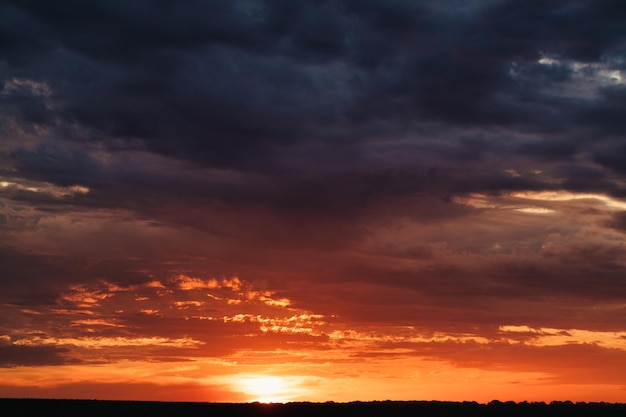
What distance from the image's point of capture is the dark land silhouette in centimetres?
8688

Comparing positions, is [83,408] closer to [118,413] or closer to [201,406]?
[118,413]

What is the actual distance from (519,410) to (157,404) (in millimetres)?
41990

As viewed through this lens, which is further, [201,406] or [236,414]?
[201,406]

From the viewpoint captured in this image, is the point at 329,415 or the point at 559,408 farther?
the point at 559,408

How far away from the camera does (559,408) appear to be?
9531 cm

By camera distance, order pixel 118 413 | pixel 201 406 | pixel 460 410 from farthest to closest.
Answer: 1. pixel 201 406
2. pixel 460 410
3. pixel 118 413

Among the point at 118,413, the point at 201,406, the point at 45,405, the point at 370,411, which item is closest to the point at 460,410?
the point at 370,411

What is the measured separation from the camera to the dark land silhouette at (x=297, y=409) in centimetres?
8688

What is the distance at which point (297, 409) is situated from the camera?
311 feet

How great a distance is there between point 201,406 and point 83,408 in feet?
48.3

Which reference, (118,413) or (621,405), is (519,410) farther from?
(118,413)

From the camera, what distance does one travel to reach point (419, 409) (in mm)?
90875

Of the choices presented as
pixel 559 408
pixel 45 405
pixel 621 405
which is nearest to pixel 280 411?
pixel 45 405

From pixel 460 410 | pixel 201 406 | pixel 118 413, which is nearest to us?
pixel 118 413
